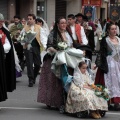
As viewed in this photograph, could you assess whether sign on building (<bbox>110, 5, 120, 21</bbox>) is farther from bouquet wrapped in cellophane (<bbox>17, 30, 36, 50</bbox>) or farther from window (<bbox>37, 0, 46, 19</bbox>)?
bouquet wrapped in cellophane (<bbox>17, 30, 36, 50</bbox>)

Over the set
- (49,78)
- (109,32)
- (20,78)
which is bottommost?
(20,78)

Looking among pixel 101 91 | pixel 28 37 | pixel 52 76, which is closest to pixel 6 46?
pixel 52 76

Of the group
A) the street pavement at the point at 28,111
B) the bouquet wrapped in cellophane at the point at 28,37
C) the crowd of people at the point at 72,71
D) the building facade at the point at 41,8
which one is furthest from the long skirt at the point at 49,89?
the building facade at the point at 41,8

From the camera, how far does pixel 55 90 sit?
951 centimetres

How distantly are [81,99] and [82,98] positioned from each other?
0.08ft

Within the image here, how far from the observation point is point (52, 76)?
9.59 m

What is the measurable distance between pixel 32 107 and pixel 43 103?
0.23m

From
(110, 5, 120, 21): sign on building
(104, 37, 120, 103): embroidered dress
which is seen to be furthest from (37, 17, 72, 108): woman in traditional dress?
(110, 5, 120, 21): sign on building

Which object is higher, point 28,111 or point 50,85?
point 50,85

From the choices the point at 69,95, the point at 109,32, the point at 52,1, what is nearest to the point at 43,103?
the point at 69,95

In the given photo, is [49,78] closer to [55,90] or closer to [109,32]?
[55,90]

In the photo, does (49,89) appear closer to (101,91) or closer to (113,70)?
(101,91)

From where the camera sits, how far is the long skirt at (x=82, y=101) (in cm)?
872

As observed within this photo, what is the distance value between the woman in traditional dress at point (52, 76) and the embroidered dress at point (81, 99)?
49cm
